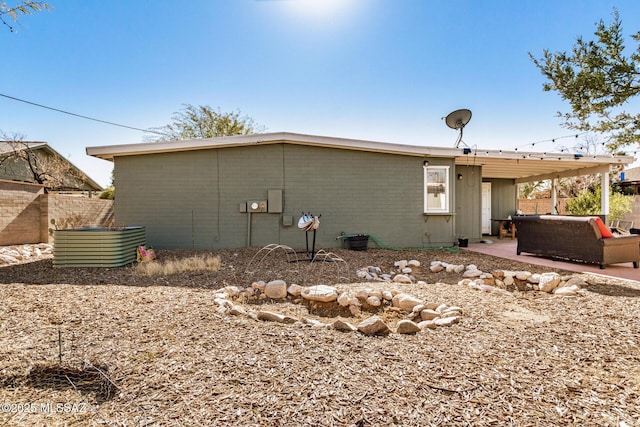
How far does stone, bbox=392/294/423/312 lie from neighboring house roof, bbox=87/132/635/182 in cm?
447

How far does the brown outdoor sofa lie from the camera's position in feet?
17.1

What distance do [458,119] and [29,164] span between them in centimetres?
1761

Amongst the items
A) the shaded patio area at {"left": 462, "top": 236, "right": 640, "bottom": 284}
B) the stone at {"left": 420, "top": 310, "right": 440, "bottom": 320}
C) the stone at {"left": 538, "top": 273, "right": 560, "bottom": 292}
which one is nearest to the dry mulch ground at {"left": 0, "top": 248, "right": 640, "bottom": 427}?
the stone at {"left": 420, "top": 310, "right": 440, "bottom": 320}

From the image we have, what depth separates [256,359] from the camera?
6.72 ft

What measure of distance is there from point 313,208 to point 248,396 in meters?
5.93

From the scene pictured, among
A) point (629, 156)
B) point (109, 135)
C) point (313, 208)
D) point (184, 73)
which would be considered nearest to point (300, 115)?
point (184, 73)

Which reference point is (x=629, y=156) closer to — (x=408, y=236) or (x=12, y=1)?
(x=408, y=236)

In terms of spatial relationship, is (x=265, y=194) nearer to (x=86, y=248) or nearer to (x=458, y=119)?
(x=86, y=248)

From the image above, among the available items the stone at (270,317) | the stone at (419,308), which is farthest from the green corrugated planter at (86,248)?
the stone at (419,308)

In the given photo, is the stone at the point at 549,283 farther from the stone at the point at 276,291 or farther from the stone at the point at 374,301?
the stone at the point at 276,291

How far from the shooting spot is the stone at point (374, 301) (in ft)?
12.2

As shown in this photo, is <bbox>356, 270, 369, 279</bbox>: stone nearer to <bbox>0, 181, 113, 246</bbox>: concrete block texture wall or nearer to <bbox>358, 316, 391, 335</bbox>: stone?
<bbox>358, 316, 391, 335</bbox>: stone

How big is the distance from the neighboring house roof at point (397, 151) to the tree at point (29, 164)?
849 centimetres

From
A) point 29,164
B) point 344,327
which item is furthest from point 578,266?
point 29,164
